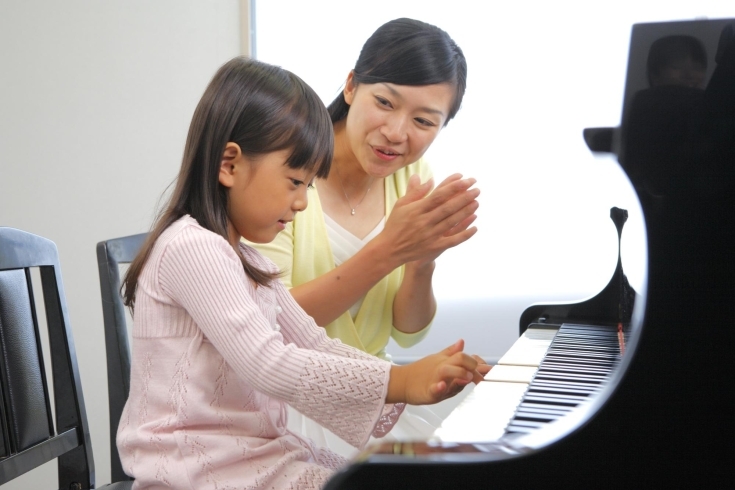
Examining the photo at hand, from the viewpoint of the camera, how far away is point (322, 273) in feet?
5.74

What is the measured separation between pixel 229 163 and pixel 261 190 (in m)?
0.07

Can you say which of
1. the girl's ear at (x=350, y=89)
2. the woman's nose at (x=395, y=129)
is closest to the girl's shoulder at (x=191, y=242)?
the woman's nose at (x=395, y=129)

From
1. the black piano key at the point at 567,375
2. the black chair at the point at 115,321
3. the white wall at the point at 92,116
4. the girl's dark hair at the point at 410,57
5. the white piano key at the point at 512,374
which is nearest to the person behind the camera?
the black piano key at the point at 567,375

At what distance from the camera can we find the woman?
4.74 feet

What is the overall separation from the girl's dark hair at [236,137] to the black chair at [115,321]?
89 millimetres

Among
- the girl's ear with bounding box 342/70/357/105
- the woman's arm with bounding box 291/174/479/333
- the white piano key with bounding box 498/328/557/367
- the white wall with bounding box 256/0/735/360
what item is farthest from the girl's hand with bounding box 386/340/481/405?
the white wall with bounding box 256/0/735/360

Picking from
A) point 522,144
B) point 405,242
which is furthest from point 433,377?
point 522,144

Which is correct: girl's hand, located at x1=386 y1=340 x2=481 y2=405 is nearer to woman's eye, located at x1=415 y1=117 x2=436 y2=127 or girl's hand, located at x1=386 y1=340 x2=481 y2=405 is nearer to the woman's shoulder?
woman's eye, located at x1=415 y1=117 x2=436 y2=127

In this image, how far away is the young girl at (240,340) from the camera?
0.94 m

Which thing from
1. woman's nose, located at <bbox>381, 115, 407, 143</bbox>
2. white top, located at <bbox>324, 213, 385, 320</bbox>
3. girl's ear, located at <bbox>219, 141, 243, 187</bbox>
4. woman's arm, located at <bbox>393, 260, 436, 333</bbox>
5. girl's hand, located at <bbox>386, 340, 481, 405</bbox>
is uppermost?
woman's nose, located at <bbox>381, 115, 407, 143</bbox>

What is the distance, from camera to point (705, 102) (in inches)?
21.3

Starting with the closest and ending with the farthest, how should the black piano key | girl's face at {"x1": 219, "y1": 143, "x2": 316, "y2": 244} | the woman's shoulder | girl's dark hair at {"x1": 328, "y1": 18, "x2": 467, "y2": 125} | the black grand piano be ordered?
the black grand piano < the black piano key < girl's face at {"x1": 219, "y1": 143, "x2": 316, "y2": 244} < girl's dark hair at {"x1": 328, "y1": 18, "x2": 467, "y2": 125} < the woman's shoulder

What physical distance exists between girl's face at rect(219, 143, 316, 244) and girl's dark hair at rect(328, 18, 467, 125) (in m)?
0.52

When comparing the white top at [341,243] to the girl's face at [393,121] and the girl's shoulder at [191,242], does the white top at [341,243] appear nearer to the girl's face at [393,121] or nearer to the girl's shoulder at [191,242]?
the girl's face at [393,121]
